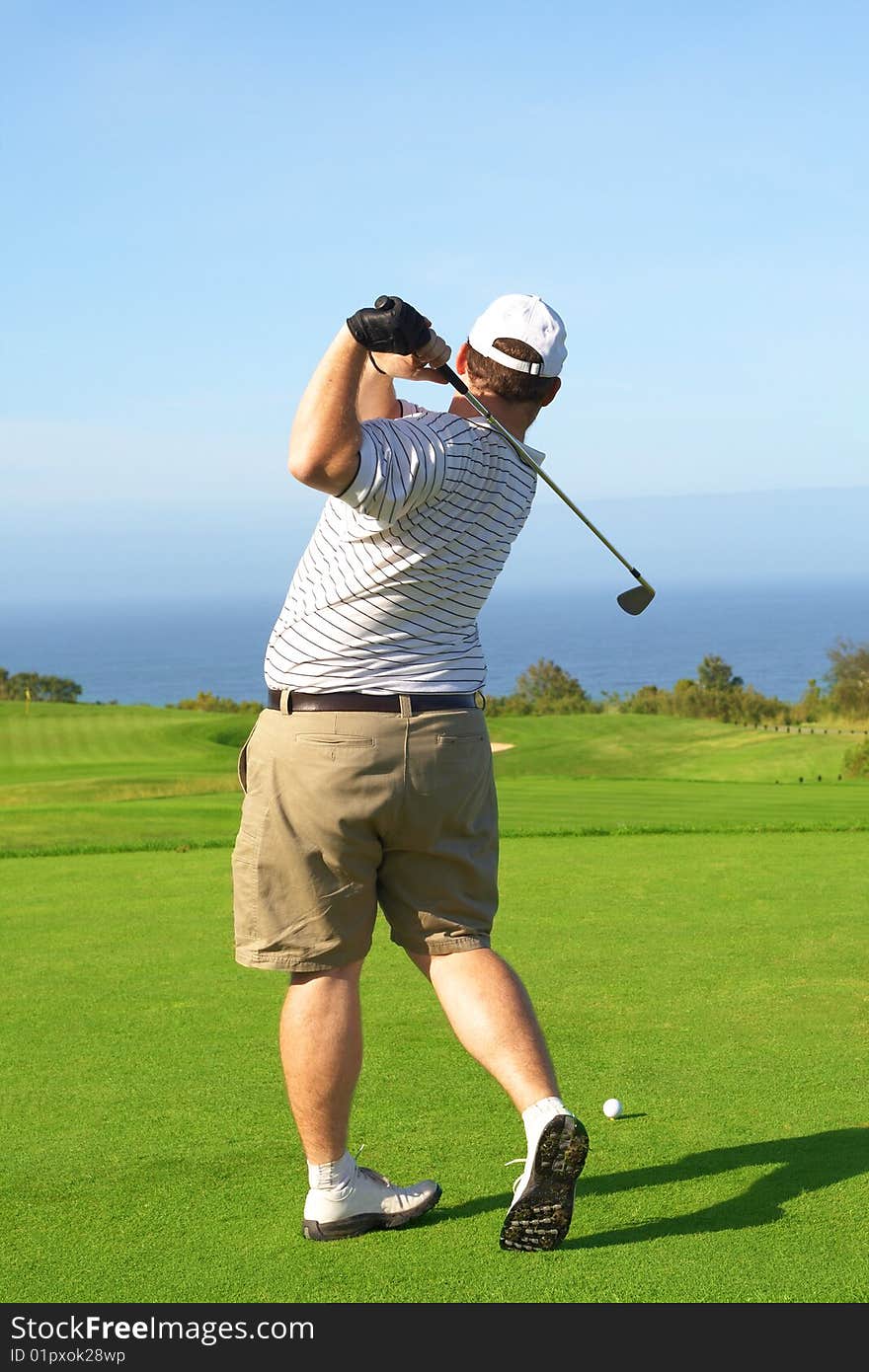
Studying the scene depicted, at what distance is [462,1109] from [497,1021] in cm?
57

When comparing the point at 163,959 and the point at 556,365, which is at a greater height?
the point at 556,365


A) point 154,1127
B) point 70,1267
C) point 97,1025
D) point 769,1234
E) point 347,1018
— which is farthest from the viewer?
point 97,1025

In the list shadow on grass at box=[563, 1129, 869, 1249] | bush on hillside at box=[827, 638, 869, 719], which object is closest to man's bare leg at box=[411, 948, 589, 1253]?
shadow on grass at box=[563, 1129, 869, 1249]

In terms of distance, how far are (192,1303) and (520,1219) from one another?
611 millimetres

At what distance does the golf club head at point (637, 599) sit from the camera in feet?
12.1

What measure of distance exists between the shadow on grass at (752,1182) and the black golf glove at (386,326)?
174cm

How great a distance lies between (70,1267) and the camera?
2527mm

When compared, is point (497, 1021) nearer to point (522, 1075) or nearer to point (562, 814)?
point (522, 1075)

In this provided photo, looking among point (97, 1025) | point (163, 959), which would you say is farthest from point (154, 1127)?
point (163, 959)

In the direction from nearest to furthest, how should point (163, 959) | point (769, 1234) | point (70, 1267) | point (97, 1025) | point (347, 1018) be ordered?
point (70, 1267) < point (769, 1234) < point (347, 1018) < point (97, 1025) < point (163, 959)

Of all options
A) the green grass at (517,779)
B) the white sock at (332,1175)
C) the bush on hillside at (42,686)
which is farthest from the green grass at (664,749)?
the white sock at (332,1175)

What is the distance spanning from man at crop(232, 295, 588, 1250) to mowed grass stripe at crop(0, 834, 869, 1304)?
0.27 m

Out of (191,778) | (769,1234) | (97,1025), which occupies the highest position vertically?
(191,778)
